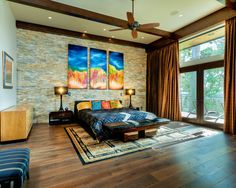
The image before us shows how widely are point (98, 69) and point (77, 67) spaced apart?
0.95 meters

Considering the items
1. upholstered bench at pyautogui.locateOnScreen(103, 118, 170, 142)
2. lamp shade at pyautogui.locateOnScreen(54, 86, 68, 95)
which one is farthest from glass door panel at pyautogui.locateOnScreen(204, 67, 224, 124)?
lamp shade at pyautogui.locateOnScreen(54, 86, 68, 95)

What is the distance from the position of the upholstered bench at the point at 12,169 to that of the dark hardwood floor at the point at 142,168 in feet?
1.47

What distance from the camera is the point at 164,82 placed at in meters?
6.37

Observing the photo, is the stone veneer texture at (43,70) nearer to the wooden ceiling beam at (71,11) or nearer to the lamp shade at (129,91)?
the lamp shade at (129,91)

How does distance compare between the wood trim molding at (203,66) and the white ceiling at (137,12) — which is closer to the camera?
the white ceiling at (137,12)

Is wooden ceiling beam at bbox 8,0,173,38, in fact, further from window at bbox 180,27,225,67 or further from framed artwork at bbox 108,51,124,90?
window at bbox 180,27,225,67

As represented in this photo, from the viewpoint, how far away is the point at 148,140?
3541 millimetres

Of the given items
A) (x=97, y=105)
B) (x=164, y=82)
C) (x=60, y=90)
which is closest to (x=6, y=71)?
(x=60, y=90)

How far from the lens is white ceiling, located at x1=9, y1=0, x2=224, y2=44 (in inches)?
155

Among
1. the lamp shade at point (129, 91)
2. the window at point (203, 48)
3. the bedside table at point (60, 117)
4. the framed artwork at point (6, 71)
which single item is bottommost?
the bedside table at point (60, 117)

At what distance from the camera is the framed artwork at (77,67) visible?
585 centimetres

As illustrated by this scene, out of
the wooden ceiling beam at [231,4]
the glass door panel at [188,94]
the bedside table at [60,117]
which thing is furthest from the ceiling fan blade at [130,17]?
the bedside table at [60,117]

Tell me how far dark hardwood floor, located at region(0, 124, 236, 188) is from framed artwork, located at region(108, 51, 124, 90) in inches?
159

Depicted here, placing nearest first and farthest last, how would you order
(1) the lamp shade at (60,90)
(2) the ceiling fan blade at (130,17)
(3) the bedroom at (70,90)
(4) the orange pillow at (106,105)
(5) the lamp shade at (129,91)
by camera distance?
1. (3) the bedroom at (70,90)
2. (2) the ceiling fan blade at (130,17)
3. (1) the lamp shade at (60,90)
4. (4) the orange pillow at (106,105)
5. (5) the lamp shade at (129,91)
